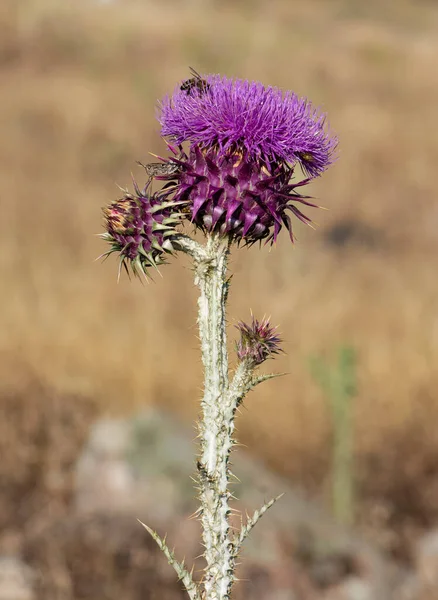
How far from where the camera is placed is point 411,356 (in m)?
9.73

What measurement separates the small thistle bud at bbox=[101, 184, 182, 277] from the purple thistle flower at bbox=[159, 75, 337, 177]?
34 cm

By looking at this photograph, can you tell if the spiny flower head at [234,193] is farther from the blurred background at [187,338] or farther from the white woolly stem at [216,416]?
the blurred background at [187,338]

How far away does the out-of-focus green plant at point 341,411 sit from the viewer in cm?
714

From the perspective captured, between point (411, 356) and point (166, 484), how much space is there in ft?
14.0

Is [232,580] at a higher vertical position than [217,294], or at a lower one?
lower

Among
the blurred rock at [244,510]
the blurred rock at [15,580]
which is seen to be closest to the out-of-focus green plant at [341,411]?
the blurred rock at [244,510]

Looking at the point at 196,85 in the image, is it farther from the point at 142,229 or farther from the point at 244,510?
the point at 244,510

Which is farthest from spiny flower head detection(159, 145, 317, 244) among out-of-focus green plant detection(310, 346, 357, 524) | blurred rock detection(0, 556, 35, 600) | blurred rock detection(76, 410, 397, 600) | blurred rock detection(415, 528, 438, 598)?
blurred rock detection(415, 528, 438, 598)

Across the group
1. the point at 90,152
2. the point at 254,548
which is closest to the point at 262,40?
the point at 90,152

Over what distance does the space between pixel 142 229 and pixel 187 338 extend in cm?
739

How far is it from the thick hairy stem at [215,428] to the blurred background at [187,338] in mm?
206

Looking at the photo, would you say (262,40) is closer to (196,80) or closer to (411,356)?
(411,356)

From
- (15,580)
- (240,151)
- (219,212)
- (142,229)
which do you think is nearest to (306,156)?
(240,151)

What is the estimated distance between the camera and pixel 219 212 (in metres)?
3.03
